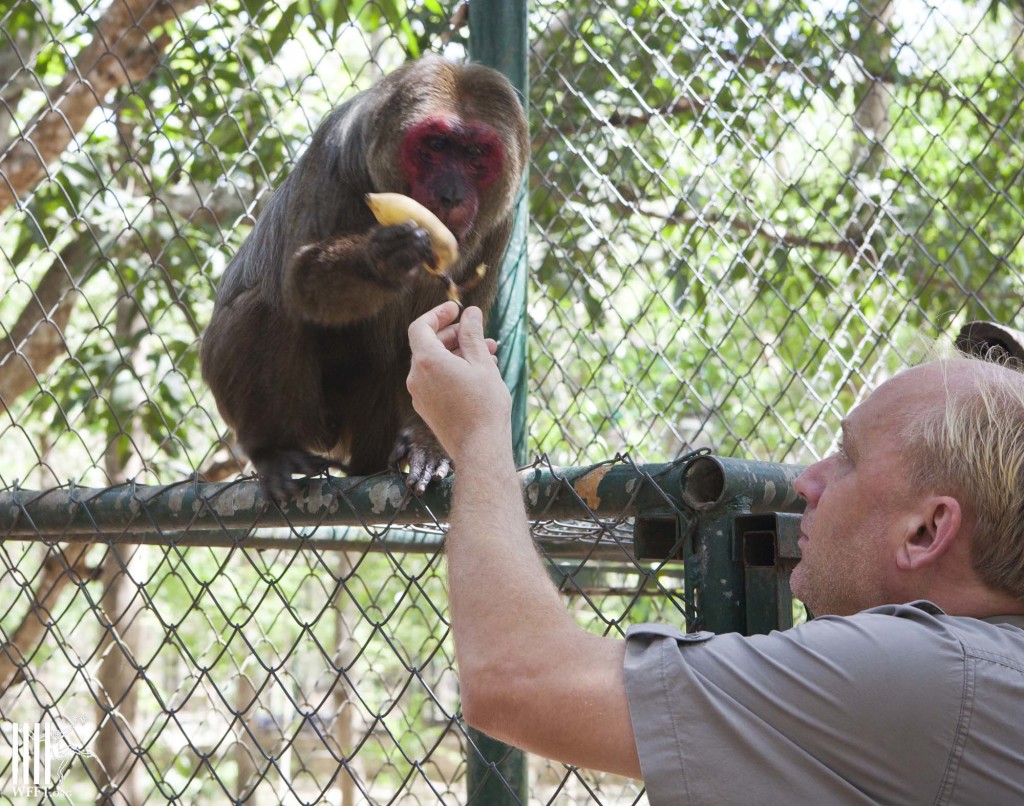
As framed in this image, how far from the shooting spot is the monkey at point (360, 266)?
3369 mm

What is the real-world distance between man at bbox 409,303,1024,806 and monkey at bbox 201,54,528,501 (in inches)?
60.2

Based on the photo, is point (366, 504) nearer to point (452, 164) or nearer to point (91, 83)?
point (452, 164)

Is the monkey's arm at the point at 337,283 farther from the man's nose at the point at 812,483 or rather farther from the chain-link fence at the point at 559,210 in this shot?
the man's nose at the point at 812,483

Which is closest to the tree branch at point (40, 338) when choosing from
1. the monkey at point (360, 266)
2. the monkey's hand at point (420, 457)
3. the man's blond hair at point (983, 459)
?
the monkey at point (360, 266)

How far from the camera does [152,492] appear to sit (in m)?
2.79

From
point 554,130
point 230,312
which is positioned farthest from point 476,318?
point 554,130

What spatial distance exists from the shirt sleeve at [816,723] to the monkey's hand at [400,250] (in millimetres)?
1685

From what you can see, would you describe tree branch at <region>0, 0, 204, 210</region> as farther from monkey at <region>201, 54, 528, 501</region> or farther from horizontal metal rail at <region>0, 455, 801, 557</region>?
horizontal metal rail at <region>0, 455, 801, 557</region>

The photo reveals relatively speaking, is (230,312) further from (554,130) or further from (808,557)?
(808,557)

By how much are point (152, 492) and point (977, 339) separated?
6.37 ft

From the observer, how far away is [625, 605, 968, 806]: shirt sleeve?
1.41 meters

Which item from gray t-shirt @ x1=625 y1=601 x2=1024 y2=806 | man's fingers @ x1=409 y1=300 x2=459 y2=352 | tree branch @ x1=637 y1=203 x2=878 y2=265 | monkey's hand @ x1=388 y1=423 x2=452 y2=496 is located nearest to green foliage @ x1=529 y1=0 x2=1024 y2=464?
tree branch @ x1=637 y1=203 x2=878 y2=265

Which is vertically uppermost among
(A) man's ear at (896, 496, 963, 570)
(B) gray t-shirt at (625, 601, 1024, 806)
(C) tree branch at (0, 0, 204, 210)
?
(C) tree branch at (0, 0, 204, 210)

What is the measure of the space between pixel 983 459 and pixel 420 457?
162cm
